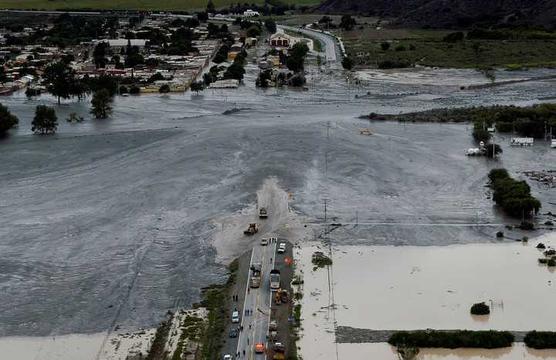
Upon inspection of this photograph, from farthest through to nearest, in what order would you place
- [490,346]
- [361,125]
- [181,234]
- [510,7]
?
[510,7] < [361,125] < [181,234] < [490,346]

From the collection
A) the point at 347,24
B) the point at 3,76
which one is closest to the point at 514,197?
the point at 3,76

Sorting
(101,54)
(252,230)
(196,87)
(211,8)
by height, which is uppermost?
(211,8)

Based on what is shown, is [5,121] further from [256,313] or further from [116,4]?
[116,4]

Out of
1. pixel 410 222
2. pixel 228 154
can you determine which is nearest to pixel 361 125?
pixel 228 154

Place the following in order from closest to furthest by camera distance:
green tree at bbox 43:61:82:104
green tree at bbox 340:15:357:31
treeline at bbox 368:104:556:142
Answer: treeline at bbox 368:104:556:142 → green tree at bbox 43:61:82:104 → green tree at bbox 340:15:357:31

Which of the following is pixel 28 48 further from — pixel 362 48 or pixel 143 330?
pixel 143 330

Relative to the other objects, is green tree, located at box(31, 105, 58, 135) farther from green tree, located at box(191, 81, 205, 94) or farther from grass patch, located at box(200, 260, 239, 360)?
grass patch, located at box(200, 260, 239, 360)

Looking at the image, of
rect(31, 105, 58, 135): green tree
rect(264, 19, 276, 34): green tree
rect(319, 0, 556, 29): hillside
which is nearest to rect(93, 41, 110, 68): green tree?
rect(264, 19, 276, 34): green tree
